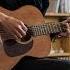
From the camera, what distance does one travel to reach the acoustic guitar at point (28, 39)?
1.17m

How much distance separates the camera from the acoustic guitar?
3.83 feet

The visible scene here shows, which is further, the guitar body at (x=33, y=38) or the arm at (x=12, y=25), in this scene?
the guitar body at (x=33, y=38)

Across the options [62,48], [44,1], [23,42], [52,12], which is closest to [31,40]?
[23,42]

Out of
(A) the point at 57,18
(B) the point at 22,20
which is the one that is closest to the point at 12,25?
(B) the point at 22,20

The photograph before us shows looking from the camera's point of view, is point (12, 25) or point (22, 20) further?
point (22, 20)

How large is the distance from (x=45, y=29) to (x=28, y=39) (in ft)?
0.38

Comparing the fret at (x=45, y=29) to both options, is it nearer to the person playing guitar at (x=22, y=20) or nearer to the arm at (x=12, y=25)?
the person playing guitar at (x=22, y=20)

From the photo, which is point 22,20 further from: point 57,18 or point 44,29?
point 57,18

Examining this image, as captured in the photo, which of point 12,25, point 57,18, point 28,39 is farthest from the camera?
point 57,18

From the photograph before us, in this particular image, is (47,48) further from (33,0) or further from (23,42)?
(33,0)

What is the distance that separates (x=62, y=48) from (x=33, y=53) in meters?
1.05

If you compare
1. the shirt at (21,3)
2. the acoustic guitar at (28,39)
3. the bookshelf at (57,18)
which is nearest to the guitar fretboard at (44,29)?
the acoustic guitar at (28,39)

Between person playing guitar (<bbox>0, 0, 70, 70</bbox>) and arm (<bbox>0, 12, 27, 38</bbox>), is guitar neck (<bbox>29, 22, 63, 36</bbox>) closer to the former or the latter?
person playing guitar (<bbox>0, 0, 70, 70</bbox>)

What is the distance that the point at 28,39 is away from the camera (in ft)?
4.05
